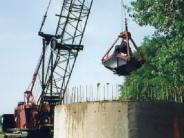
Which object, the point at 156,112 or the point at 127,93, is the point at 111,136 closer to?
the point at 156,112

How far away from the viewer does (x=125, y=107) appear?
1636 centimetres

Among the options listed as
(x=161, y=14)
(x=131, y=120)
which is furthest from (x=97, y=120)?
(x=161, y=14)

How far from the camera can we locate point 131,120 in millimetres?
16266

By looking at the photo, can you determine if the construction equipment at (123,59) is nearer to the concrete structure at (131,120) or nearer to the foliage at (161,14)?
the concrete structure at (131,120)

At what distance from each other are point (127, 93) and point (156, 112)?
2958cm

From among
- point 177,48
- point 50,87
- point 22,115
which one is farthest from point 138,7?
point 22,115

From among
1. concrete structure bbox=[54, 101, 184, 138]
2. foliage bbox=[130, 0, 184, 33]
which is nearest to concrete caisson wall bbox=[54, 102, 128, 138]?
concrete structure bbox=[54, 101, 184, 138]

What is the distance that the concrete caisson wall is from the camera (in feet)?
53.5

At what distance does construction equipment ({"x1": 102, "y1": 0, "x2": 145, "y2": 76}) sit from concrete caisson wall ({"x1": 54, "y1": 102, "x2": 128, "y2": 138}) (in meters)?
2.29

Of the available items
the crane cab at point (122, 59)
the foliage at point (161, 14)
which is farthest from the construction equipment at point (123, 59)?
the foliage at point (161, 14)

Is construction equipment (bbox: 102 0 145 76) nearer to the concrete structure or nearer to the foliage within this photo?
the concrete structure

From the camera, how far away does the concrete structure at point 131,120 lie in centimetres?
1627

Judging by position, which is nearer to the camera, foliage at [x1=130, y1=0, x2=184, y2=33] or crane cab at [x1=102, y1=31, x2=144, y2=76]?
crane cab at [x1=102, y1=31, x2=144, y2=76]

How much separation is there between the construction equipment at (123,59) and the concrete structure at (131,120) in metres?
2.28
